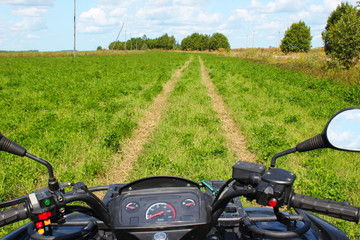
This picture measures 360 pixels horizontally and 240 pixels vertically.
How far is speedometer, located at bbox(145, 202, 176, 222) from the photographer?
5.18ft

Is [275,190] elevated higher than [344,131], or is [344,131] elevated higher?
[344,131]

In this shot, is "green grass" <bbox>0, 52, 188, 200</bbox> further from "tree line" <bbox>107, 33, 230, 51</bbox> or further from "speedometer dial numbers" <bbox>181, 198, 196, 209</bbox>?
"tree line" <bbox>107, 33, 230, 51</bbox>

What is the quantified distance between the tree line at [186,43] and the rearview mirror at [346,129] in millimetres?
139091

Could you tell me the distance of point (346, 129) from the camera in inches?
72.6

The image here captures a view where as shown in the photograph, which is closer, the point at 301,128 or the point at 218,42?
the point at 301,128

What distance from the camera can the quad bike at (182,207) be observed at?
151cm

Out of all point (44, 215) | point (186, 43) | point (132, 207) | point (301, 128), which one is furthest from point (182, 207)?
point (186, 43)

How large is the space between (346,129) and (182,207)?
971mm

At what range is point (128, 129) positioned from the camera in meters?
8.95

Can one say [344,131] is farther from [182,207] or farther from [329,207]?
[182,207]

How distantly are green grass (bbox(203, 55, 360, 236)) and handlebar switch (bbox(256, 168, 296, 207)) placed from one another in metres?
3.41

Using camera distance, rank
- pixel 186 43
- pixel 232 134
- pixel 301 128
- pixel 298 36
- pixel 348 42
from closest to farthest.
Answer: pixel 232 134, pixel 301 128, pixel 348 42, pixel 298 36, pixel 186 43

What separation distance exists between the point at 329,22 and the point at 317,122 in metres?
60.3

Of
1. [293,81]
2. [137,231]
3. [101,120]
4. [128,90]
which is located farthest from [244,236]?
[293,81]
